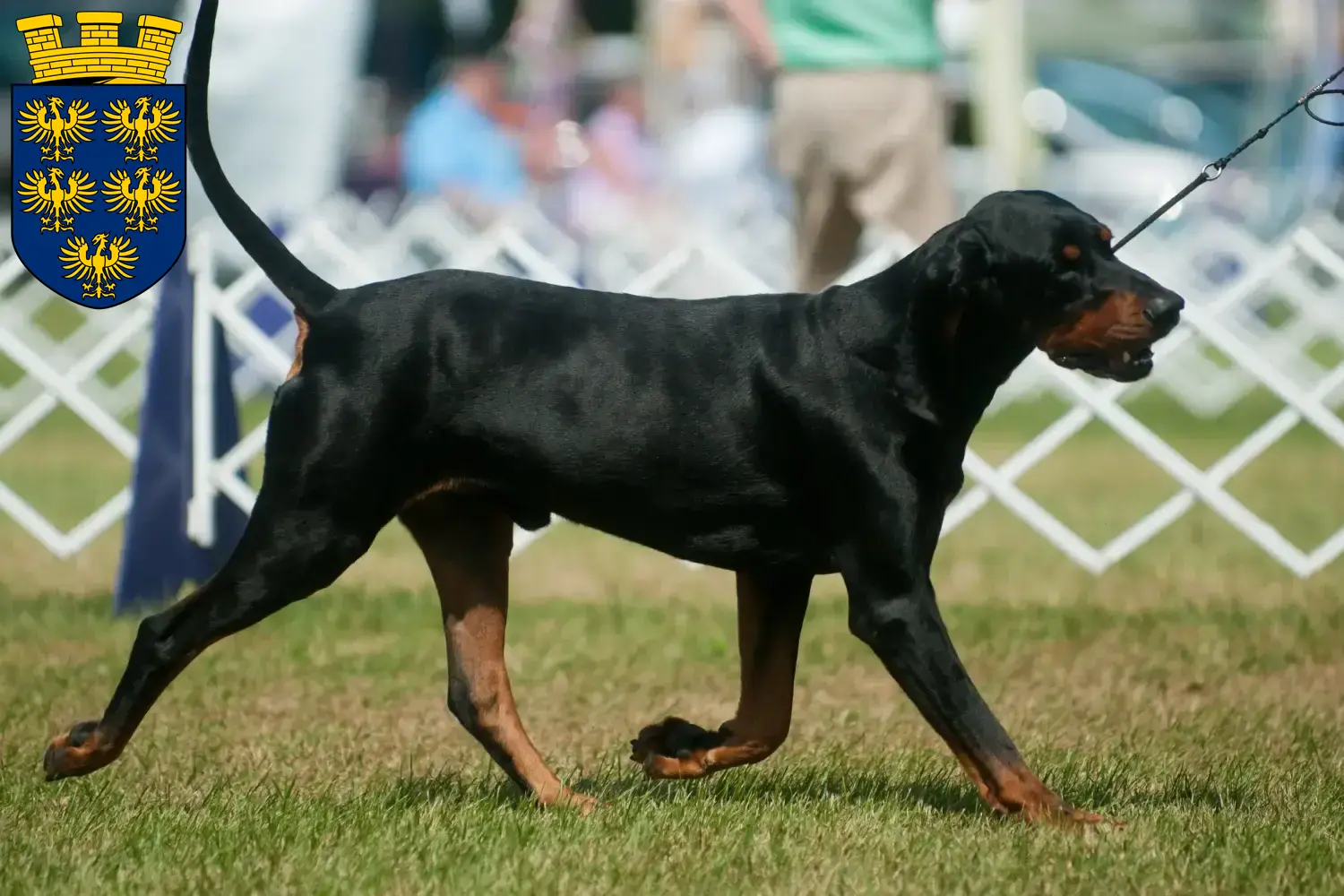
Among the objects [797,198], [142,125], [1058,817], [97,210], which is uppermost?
[142,125]

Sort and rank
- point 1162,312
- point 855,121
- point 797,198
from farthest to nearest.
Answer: point 797,198, point 855,121, point 1162,312

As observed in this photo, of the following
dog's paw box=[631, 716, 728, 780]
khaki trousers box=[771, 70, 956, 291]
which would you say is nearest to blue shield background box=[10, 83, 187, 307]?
dog's paw box=[631, 716, 728, 780]

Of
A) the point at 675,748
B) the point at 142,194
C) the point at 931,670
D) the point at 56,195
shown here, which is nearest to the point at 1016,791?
the point at 931,670

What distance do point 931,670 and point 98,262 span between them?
3.00 metres

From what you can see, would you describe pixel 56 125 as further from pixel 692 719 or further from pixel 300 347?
pixel 692 719

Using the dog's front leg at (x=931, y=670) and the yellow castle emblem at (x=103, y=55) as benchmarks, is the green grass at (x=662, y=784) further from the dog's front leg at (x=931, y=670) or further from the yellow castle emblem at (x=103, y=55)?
the yellow castle emblem at (x=103, y=55)

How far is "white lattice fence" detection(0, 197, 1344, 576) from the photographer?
7.50 metres

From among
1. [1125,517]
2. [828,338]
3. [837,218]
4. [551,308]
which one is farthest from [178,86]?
[1125,517]

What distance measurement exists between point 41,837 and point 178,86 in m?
2.28

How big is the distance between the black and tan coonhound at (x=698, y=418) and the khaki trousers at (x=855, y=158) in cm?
404

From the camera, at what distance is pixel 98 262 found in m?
5.79

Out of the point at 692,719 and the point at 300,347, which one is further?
the point at 692,719

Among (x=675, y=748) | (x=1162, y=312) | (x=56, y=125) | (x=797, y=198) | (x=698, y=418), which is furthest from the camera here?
(x=797, y=198)

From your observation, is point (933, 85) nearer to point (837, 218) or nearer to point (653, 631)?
point (837, 218)
